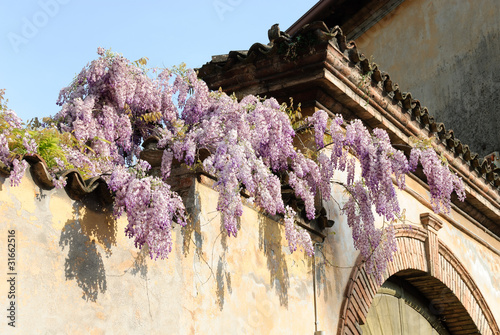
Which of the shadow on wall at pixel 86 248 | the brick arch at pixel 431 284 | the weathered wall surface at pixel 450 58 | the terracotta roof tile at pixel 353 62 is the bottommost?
the shadow on wall at pixel 86 248

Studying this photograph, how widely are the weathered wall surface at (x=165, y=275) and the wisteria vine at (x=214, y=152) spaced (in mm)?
163

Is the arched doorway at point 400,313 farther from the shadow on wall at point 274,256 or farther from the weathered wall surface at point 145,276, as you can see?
the shadow on wall at point 274,256

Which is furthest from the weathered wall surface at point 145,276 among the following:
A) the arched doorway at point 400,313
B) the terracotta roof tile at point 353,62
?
the terracotta roof tile at point 353,62

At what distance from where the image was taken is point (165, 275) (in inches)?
180

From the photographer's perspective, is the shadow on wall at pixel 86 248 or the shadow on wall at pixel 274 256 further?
the shadow on wall at pixel 274 256

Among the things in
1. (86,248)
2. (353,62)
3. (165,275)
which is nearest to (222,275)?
(165,275)

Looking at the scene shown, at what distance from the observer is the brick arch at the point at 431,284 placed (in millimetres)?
6340

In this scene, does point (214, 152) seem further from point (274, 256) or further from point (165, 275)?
point (165, 275)

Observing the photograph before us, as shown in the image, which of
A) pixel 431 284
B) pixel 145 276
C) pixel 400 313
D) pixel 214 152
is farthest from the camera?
pixel 431 284

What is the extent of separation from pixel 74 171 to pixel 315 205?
2.77m

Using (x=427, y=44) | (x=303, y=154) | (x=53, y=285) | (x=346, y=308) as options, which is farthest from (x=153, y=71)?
(x=427, y=44)

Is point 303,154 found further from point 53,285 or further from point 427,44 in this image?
point 427,44

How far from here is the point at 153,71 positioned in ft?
22.3

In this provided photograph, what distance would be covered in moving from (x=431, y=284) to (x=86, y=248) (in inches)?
194
